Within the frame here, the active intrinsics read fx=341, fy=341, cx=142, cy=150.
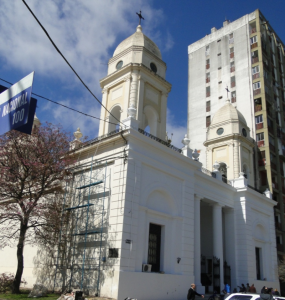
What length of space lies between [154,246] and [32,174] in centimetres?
841

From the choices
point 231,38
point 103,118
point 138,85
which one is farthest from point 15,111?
point 231,38

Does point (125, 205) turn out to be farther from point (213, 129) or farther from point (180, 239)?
point (213, 129)

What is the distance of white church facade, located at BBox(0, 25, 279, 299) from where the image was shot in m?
18.6

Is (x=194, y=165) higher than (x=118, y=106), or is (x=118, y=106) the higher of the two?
(x=118, y=106)

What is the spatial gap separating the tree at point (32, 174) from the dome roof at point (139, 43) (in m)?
9.79

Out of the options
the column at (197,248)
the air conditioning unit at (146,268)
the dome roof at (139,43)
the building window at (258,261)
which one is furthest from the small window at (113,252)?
the building window at (258,261)

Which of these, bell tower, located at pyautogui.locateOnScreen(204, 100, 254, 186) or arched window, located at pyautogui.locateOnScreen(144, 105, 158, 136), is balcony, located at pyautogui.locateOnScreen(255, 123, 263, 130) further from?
arched window, located at pyautogui.locateOnScreen(144, 105, 158, 136)

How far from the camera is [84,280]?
61.8 ft

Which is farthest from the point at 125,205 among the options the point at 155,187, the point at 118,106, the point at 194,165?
the point at 118,106

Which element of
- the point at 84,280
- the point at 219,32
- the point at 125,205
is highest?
the point at 219,32

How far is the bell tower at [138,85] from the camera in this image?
24672mm

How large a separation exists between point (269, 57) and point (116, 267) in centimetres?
4102

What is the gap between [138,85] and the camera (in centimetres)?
2462

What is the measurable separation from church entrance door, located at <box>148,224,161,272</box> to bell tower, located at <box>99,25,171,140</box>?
286 inches
